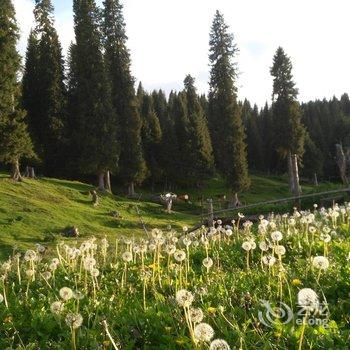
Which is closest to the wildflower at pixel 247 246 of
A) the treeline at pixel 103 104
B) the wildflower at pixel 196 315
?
the wildflower at pixel 196 315

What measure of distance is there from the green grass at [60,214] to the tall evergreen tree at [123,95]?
6.41m

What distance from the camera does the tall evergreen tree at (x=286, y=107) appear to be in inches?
2330

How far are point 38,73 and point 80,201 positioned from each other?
21.0 m

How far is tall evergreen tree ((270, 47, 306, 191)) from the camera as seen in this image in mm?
59188

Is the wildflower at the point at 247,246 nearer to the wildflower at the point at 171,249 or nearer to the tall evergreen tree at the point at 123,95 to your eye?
the wildflower at the point at 171,249

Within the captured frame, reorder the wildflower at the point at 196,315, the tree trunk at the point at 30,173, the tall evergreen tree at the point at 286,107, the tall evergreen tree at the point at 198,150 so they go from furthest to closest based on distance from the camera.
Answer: the tall evergreen tree at the point at 198,150 < the tall evergreen tree at the point at 286,107 < the tree trunk at the point at 30,173 < the wildflower at the point at 196,315

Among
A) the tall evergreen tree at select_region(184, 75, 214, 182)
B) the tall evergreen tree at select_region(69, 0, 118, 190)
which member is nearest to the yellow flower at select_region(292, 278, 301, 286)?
the tall evergreen tree at select_region(69, 0, 118, 190)

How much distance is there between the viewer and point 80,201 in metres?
43.3

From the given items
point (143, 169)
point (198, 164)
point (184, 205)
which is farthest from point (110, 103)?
point (198, 164)

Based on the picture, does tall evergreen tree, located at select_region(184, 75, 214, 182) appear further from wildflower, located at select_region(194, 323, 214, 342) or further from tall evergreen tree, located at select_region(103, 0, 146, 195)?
wildflower, located at select_region(194, 323, 214, 342)

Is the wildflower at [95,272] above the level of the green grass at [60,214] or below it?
above

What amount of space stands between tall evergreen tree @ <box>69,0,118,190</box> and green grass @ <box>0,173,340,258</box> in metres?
3.24

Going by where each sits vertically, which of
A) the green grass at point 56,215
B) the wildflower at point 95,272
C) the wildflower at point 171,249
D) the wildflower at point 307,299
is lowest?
the green grass at point 56,215

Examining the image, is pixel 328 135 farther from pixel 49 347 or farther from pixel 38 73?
pixel 49 347
